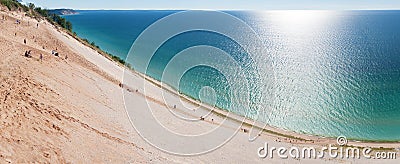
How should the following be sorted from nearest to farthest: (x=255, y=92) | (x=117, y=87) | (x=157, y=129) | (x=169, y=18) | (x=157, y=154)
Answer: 1. (x=169, y=18)
2. (x=157, y=154)
3. (x=157, y=129)
4. (x=117, y=87)
5. (x=255, y=92)

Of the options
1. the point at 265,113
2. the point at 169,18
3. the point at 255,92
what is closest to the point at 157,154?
the point at 169,18

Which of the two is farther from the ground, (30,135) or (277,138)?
(277,138)

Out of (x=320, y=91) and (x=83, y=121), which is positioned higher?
(x=320, y=91)

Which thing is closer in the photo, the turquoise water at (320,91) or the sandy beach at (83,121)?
the sandy beach at (83,121)

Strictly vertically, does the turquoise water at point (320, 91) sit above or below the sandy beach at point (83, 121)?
above

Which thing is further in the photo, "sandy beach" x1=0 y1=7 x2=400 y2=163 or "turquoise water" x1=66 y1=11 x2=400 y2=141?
"turquoise water" x1=66 y1=11 x2=400 y2=141

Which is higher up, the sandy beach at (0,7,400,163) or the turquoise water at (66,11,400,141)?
the turquoise water at (66,11,400,141)

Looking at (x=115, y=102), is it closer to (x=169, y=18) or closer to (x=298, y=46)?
(x=169, y=18)

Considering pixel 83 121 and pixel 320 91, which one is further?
pixel 320 91
